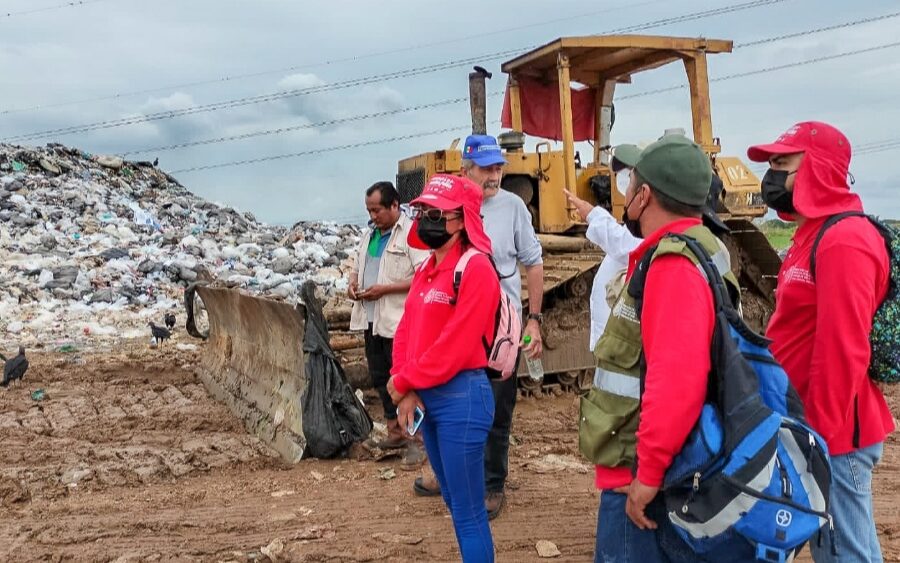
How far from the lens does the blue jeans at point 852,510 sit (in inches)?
108

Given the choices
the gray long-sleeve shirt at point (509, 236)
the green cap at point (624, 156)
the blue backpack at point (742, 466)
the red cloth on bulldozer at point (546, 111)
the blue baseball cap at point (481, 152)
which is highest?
the red cloth on bulldozer at point (546, 111)

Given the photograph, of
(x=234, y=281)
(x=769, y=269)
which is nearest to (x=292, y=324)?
(x=769, y=269)

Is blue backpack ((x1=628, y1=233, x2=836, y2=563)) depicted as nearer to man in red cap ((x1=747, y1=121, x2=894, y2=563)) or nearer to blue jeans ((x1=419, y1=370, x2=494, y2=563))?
man in red cap ((x1=747, y1=121, x2=894, y2=563))

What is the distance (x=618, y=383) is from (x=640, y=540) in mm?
419

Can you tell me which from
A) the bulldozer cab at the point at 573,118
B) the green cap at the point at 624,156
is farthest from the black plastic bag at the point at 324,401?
the bulldozer cab at the point at 573,118

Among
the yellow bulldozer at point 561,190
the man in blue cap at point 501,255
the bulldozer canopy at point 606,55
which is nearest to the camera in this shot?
the man in blue cap at point 501,255

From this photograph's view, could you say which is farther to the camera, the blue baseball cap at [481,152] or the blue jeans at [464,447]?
the blue baseball cap at [481,152]

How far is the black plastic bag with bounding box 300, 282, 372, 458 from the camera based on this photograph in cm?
571

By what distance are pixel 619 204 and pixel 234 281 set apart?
8.50m

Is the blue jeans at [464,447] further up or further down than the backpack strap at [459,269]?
further down

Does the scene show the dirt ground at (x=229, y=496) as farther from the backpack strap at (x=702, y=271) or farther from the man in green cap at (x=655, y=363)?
the backpack strap at (x=702, y=271)

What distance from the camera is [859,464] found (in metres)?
2.76

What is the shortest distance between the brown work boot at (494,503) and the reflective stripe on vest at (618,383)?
2.50 m

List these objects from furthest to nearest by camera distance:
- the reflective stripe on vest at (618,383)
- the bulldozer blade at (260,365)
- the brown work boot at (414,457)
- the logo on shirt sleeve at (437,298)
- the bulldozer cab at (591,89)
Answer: the bulldozer cab at (591,89) < the bulldozer blade at (260,365) < the brown work boot at (414,457) < the logo on shirt sleeve at (437,298) < the reflective stripe on vest at (618,383)
